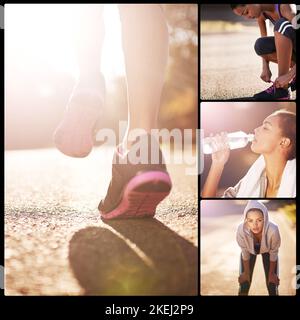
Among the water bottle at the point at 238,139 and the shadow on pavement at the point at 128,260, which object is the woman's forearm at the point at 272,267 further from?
the water bottle at the point at 238,139

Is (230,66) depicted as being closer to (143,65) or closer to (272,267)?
(143,65)

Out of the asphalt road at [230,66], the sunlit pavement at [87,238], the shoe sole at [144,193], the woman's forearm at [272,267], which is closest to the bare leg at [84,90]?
the sunlit pavement at [87,238]

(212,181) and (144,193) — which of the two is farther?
(212,181)

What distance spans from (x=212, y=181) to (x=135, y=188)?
342 millimetres

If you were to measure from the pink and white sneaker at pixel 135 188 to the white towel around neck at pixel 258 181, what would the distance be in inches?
12.8

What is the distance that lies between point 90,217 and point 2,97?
0.59 m

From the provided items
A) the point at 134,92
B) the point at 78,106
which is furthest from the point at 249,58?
the point at 78,106

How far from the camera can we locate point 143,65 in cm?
194

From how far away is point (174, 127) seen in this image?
2.07m

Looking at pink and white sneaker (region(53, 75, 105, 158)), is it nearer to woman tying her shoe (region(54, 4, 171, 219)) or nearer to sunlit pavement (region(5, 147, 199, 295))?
woman tying her shoe (region(54, 4, 171, 219))

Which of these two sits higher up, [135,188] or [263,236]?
[135,188]

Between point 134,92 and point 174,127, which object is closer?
point 134,92

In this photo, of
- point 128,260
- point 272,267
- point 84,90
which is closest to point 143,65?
point 84,90
